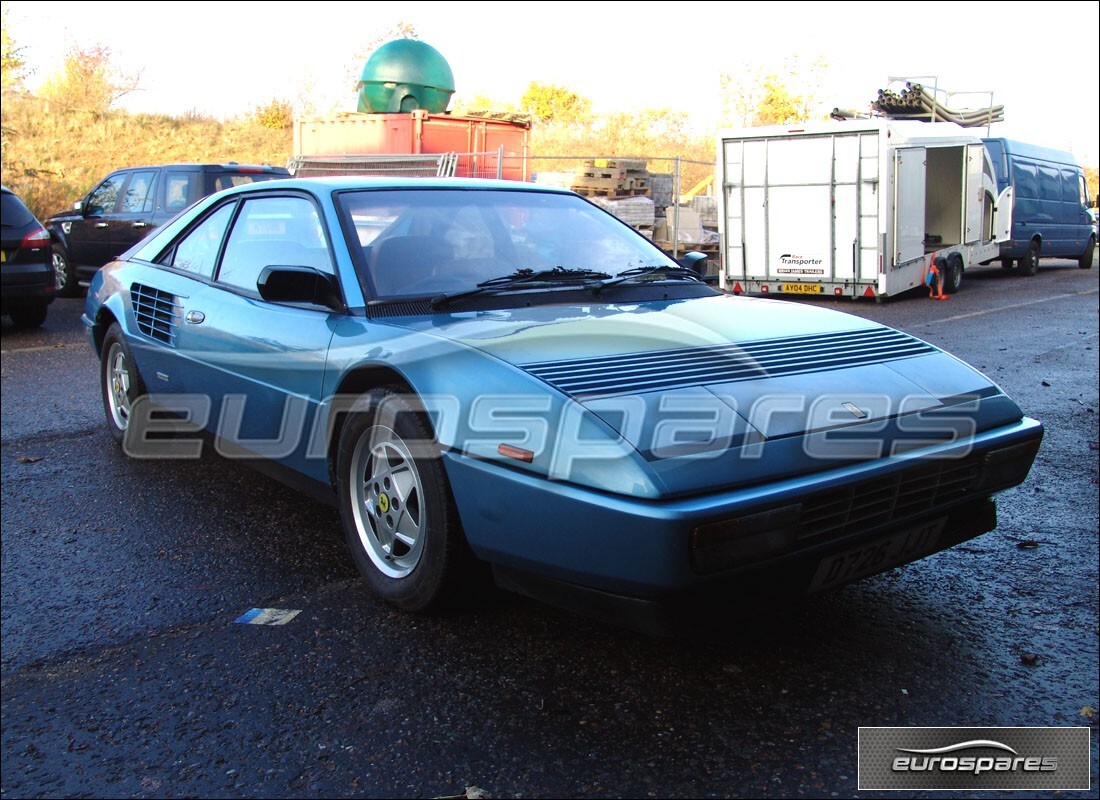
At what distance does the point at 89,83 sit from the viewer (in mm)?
30234

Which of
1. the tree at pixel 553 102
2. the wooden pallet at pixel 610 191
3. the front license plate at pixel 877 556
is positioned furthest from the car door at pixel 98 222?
the tree at pixel 553 102

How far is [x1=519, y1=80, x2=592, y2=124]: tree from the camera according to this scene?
43.6 m

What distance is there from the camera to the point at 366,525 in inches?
128

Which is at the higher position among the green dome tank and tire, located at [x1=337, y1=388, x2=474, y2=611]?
the green dome tank

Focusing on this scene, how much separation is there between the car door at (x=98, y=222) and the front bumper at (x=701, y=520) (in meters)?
11.2

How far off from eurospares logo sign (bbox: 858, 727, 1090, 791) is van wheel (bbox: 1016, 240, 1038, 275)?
18680 mm

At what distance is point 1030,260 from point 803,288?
827cm

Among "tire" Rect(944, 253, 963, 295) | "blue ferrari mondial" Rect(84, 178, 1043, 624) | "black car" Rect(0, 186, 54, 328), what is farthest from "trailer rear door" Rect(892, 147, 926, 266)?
"black car" Rect(0, 186, 54, 328)

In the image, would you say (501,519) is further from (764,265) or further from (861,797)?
(764,265)

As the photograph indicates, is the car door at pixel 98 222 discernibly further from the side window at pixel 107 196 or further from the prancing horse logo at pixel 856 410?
the prancing horse logo at pixel 856 410

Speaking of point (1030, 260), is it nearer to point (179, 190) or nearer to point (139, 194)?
point (179, 190)

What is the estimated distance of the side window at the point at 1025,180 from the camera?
17.6 m

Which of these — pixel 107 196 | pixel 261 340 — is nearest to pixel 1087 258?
pixel 107 196

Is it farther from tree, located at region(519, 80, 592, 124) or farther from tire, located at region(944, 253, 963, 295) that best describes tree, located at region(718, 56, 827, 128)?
tire, located at region(944, 253, 963, 295)
